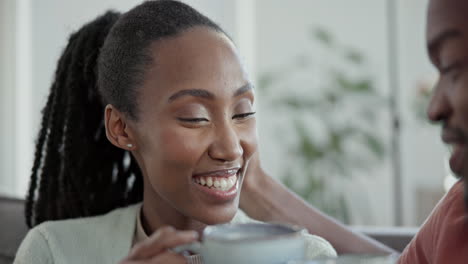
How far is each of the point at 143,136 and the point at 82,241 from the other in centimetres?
34

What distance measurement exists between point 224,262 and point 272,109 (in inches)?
144

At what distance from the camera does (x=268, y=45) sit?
4.45 meters

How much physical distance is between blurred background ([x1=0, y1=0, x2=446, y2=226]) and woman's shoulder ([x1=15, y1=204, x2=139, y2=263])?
2.55m

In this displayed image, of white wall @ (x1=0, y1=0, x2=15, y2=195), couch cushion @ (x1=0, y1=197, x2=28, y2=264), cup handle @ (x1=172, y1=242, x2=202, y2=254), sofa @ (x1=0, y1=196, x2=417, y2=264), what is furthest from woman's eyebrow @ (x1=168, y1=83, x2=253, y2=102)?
white wall @ (x1=0, y1=0, x2=15, y2=195)

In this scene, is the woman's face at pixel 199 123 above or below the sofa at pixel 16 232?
above

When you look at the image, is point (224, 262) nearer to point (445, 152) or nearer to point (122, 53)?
point (122, 53)

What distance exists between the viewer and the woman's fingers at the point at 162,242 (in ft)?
2.61

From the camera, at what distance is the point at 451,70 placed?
0.64 metres

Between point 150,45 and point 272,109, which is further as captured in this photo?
point 272,109

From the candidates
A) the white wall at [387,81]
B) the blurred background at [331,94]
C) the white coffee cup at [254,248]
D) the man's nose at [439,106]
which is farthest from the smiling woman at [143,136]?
the white wall at [387,81]

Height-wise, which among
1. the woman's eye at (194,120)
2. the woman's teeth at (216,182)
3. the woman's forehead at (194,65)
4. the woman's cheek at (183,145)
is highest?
the woman's forehead at (194,65)

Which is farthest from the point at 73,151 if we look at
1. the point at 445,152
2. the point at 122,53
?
the point at 445,152

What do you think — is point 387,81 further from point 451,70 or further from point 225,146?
point 451,70

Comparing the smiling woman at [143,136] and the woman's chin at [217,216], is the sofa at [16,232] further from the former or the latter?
the woman's chin at [217,216]
